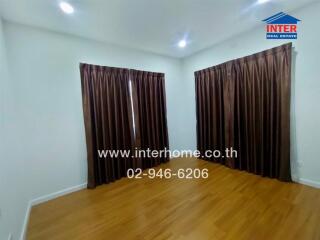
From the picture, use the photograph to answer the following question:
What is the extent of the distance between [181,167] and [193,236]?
187 cm

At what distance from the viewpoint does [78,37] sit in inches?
109

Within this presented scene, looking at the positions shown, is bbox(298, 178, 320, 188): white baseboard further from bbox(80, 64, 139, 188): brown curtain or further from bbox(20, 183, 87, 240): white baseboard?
bbox(20, 183, 87, 240): white baseboard

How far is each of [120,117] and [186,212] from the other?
1918 millimetres

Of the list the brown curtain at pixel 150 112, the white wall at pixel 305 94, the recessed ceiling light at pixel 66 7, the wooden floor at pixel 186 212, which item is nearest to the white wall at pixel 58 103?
the white wall at pixel 305 94

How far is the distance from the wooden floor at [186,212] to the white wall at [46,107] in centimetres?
42

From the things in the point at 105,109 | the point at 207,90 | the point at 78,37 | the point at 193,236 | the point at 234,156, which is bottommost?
the point at 193,236

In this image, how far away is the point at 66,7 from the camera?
199 cm

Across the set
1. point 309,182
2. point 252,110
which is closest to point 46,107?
point 252,110

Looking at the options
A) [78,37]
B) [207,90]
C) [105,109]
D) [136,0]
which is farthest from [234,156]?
[78,37]

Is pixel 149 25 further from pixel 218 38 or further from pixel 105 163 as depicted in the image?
pixel 105 163

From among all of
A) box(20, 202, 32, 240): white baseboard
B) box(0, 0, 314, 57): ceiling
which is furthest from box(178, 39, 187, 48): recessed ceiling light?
box(20, 202, 32, 240): white baseboard

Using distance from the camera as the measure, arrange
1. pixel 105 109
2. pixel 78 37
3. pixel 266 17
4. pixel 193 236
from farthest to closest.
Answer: pixel 105 109 → pixel 78 37 → pixel 266 17 → pixel 193 236

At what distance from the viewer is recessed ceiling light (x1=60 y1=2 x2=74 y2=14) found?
1.94 m

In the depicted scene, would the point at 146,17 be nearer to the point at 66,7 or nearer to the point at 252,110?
the point at 66,7
